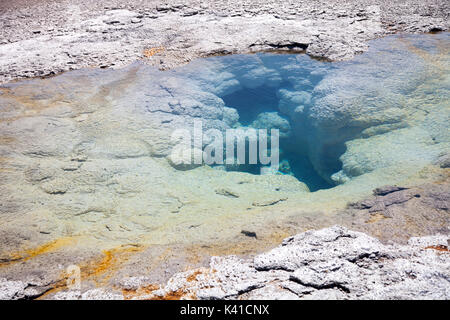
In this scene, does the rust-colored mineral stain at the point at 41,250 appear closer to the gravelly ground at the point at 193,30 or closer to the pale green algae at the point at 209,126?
the pale green algae at the point at 209,126

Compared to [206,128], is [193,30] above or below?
above

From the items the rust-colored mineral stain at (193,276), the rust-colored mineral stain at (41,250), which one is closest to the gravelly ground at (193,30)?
the rust-colored mineral stain at (41,250)

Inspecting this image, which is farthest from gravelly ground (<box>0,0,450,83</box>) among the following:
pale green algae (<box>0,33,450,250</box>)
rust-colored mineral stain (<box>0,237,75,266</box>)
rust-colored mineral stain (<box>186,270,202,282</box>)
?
rust-colored mineral stain (<box>186,270,202,282</box>)

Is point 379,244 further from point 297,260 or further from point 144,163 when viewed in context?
point 144,163

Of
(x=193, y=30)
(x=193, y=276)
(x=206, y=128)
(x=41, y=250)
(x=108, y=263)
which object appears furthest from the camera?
(x=193, y=30)

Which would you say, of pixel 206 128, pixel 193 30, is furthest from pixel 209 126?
pixel 193 30

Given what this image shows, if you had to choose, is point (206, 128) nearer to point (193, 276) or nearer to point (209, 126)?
point (209, 126)

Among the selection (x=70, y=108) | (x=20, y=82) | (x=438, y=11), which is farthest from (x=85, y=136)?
(x=438, y=11)
